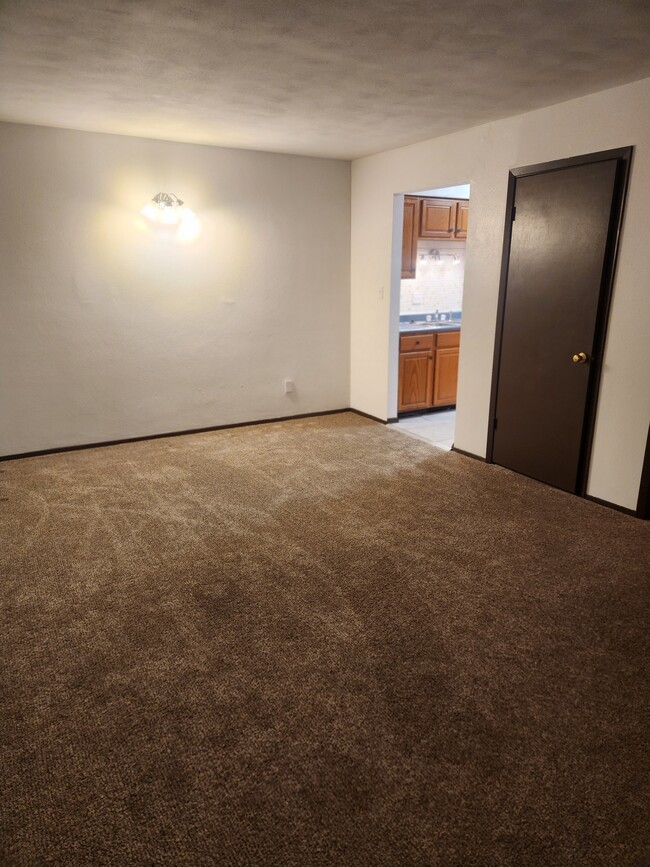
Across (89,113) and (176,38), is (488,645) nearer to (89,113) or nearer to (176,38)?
(176,38)

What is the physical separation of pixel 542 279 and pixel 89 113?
10.7 ft

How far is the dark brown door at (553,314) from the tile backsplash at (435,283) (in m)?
2.42

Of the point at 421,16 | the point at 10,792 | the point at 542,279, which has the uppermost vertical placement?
the point at 421,16

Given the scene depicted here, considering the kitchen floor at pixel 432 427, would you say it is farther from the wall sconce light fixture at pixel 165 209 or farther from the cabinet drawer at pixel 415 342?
the wall sconce light fixture at pixel 165 209

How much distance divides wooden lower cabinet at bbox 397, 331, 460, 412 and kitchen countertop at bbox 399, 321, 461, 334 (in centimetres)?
4

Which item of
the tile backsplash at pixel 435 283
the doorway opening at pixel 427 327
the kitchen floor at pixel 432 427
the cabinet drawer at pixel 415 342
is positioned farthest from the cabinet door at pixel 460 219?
the kitchen floor at pixel 432 427

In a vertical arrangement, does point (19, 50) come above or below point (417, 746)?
above

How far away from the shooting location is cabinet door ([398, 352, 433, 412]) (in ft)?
18.8

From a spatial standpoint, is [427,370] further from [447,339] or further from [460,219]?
[460,219]

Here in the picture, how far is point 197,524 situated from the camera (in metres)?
3.46

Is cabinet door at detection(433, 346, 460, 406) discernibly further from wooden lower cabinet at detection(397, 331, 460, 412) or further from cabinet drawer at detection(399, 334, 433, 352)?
cabinet drawer at detection(399, 334, 433, 352)

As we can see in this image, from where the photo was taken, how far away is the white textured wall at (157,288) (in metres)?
4.36

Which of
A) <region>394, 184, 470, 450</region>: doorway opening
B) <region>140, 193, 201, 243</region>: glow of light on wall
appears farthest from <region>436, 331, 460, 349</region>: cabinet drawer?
<region>140, 193, 201, 243</region>: glow of light on wall

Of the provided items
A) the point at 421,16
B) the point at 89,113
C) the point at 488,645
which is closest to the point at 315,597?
the point at 488,645
